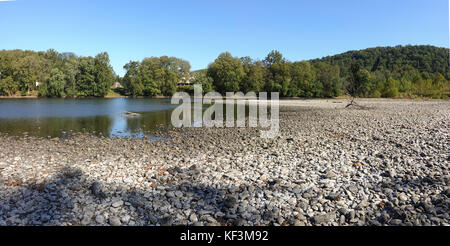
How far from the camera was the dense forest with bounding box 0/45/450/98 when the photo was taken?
5844cm

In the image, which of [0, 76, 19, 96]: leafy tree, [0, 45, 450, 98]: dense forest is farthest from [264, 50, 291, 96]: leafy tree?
[0, 76, 19, 96]: leafy tree

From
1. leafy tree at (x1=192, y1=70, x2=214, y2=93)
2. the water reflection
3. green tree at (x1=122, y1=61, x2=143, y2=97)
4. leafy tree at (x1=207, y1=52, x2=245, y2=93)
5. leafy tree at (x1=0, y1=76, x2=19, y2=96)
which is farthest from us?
green tree at (x1=122, y1=61, x2=143, y2=97)

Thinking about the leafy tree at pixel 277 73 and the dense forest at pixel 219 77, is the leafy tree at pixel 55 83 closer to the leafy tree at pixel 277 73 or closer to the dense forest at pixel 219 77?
the dense forest at pixel 219 77

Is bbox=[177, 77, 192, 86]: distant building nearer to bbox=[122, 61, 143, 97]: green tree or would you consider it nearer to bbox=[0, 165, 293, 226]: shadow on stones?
bbox=[122, 61, 143, 97]: green tree

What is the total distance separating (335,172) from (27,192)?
26.8 ft

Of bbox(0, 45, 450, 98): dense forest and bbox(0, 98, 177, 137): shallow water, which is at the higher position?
bbox(0, 45, 450, 98): dense forest

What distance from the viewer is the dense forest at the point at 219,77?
58.4 m

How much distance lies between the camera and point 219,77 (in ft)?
259

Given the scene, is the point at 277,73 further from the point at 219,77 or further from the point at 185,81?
the point at 185,81

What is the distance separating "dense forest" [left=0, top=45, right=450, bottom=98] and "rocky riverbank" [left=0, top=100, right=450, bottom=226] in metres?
52.2

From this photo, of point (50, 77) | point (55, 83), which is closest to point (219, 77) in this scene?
point (55, 83)

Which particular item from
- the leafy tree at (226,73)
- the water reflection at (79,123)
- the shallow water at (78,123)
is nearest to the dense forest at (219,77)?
the leafy tree at (226,73)
